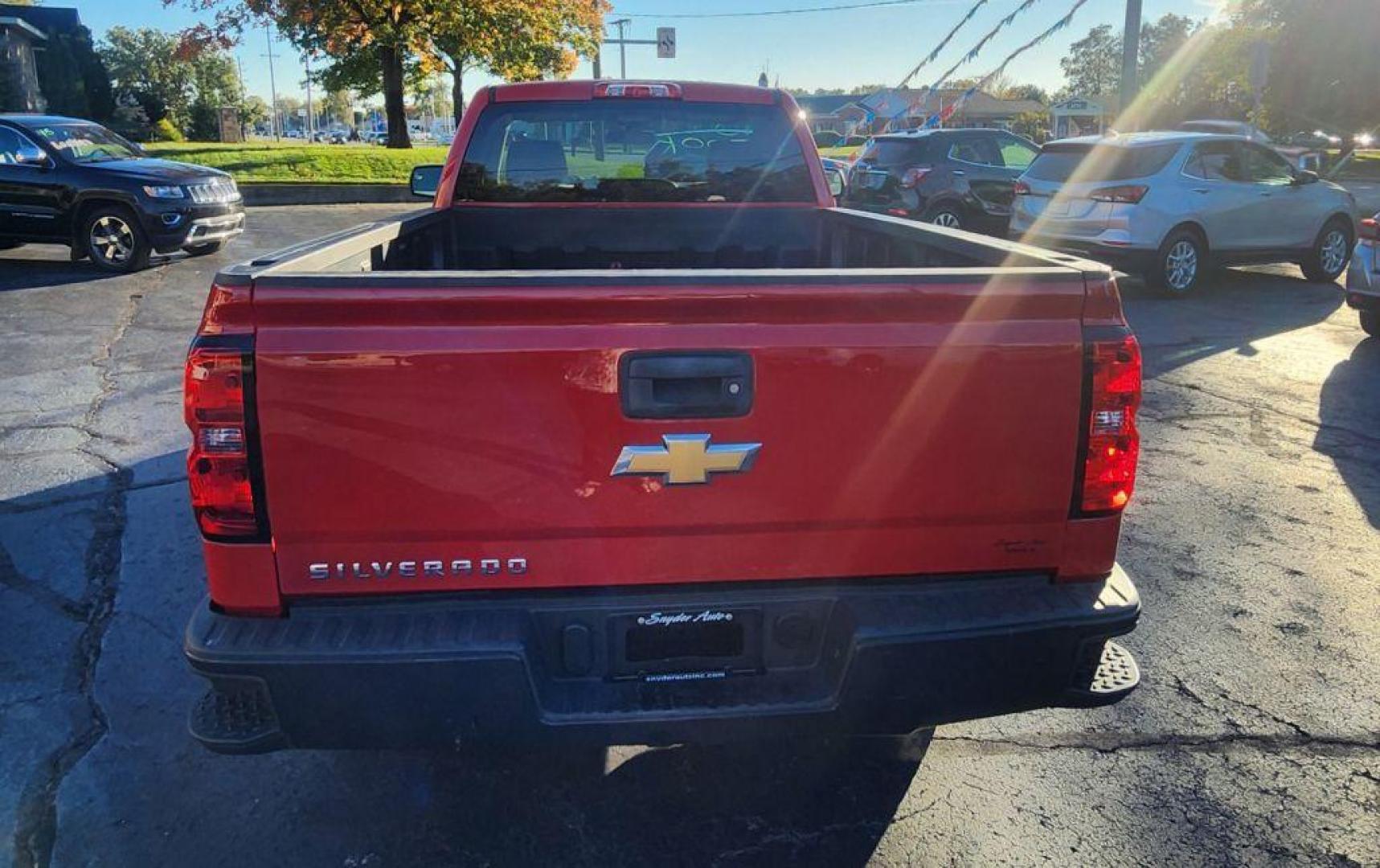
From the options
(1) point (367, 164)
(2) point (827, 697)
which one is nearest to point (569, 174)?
(2) point (827, 697)

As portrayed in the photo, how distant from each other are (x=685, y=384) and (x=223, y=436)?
3.28ft

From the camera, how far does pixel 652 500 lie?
2.26 metres

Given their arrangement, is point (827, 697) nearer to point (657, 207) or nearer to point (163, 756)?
point (163, 756)

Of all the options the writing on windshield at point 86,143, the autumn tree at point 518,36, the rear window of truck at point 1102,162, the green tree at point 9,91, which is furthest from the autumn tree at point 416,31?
the rear window of truck at point 1102,162

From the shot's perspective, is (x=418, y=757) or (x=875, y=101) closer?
(x=418, y=757)

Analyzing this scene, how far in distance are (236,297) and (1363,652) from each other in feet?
13.5

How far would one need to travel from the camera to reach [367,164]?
83.0 ft

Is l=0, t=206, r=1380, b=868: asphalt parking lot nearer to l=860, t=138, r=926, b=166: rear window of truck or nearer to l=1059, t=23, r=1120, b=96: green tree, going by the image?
l=860, t=138, r=926, b=166: rear window of truck

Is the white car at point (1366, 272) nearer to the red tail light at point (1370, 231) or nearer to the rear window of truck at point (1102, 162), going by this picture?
the red tail light at point (1370, 231)

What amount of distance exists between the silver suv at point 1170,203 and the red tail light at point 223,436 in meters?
10.6

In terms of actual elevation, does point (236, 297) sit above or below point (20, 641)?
above

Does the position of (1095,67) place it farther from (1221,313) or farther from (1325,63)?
(1221,313)

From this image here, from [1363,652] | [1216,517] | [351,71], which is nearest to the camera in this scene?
[1363,652]

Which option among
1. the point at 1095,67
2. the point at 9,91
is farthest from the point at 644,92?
the point at 1095,67
